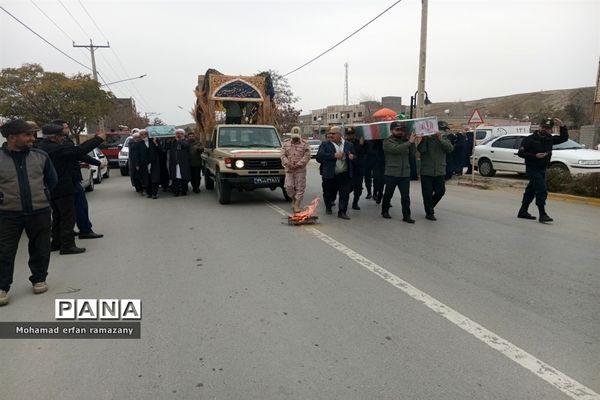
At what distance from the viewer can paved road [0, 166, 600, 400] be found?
121 inches

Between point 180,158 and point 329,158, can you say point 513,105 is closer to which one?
point 180,158

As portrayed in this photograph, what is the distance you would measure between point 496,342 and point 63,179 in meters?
5.77

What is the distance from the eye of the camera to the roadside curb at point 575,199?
1092 cm

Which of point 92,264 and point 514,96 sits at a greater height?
point 514,96

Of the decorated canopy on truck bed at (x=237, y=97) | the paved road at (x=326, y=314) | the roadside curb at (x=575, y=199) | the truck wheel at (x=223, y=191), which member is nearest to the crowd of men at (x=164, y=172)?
the paved road at (x=326, y=314)

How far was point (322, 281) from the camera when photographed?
509 centimetres

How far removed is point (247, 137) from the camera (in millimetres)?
11500

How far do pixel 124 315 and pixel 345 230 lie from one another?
428 centimetres

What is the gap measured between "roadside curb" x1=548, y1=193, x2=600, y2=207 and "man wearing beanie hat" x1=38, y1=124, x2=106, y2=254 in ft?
35.8

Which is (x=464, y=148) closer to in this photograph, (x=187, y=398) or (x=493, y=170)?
(x=493, y=170)

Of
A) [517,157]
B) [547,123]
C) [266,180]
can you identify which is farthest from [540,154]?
[517,157]

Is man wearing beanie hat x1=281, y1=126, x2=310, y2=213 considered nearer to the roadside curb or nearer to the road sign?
the roadside curb

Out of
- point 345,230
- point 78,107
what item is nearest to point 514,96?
point 78,107

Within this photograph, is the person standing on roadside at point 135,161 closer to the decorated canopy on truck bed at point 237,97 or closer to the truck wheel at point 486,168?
the decorated canopy on truck bed at point 237,97
